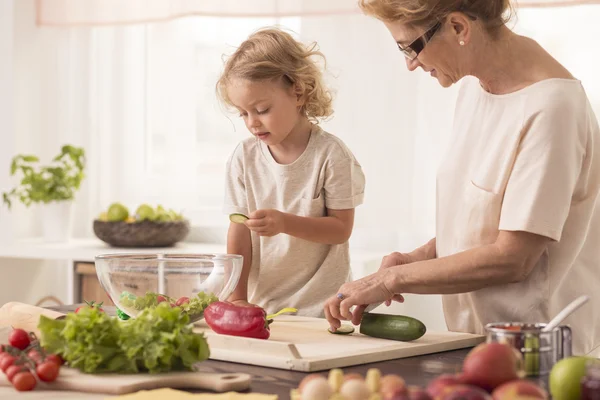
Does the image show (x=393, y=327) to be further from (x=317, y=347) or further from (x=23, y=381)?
(x=23, y=381)

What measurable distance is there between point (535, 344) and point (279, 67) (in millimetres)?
1191

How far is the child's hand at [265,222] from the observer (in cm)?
219

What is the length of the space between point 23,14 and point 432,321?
8.26 feet

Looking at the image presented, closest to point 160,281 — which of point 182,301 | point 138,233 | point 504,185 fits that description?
point 182,301

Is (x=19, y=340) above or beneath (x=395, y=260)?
beneath

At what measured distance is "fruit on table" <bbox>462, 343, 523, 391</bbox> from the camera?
45.7 inches

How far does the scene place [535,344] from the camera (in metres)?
1.47

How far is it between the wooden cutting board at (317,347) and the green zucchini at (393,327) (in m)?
0.01

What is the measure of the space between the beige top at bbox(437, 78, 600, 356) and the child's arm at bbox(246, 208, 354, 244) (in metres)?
0.34

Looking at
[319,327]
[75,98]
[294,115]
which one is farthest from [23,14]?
[319,327]

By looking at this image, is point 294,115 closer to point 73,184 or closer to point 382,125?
point 382,125

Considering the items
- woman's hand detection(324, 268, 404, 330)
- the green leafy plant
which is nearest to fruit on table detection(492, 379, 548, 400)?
woman's hand detection(324, 268, 404, 330)

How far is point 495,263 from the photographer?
1854mm

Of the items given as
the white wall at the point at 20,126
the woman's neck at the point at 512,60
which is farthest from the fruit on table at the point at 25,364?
the white wall at the point at 20,126
